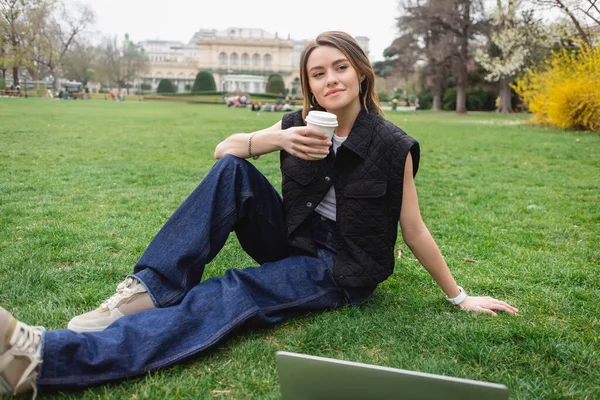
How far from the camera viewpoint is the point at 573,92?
13.1 metres

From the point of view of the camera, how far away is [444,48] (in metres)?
29.4

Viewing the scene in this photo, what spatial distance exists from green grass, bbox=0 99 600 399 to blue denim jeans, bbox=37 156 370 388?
8cm

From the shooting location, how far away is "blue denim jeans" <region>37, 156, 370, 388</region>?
5.16 ft

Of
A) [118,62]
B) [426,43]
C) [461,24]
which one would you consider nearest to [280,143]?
[461,24]

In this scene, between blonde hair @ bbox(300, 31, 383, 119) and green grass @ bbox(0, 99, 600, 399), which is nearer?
green grass @ bbox(0, 99, 600, 399)

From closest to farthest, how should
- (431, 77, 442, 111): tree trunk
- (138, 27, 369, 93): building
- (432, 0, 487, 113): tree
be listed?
(432, 0, 487, 113): tree → (431, 77, 442, 111): tree trunk → (138, 27, 369, 93): building

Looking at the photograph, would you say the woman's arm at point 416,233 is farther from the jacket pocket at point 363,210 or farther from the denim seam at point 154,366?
the denim seam at point 154,366

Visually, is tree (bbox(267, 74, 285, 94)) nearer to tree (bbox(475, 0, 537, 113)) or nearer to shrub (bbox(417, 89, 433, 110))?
shrub (bbox(417, 89, 433, 110))

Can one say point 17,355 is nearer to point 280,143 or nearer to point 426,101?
point 280,143

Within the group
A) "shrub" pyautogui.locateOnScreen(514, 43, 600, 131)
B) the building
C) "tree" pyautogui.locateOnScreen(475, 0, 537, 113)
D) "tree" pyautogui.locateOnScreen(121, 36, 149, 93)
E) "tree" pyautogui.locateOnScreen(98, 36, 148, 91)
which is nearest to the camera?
"shrub" pyautogui.locateOnScreen(514, 43, 600, 131)

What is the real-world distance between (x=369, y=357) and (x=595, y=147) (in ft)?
31.4

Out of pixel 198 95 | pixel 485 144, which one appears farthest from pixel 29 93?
Answer: pixel 485 144

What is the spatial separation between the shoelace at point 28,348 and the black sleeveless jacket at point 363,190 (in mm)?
1091

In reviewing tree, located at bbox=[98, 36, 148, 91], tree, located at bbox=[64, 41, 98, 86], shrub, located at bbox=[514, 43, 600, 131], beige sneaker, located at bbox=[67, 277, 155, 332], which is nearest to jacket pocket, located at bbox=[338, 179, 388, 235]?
beige sneaker, located at bbox=[67, 277, 155, 332]
